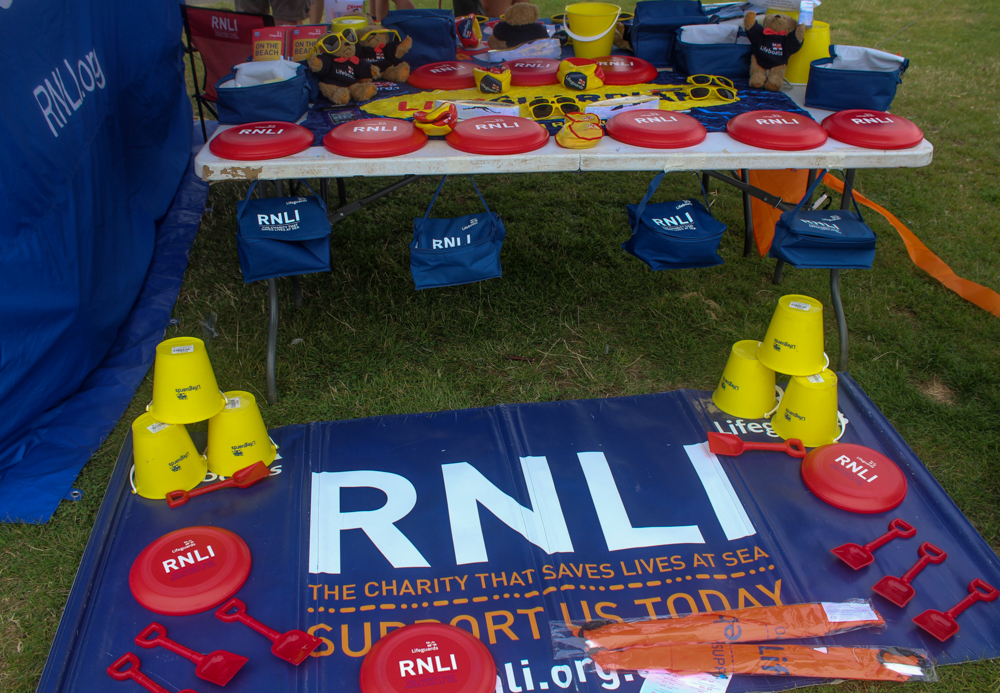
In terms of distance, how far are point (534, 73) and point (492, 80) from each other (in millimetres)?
252

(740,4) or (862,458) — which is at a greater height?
(740,4)

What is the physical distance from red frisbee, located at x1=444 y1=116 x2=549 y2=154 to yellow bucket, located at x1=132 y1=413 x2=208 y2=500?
1368 mm

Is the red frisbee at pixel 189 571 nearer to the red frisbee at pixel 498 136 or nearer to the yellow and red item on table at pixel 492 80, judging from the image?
the red frisbee at pixel 498 136

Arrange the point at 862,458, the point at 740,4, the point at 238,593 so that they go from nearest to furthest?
the point at 238,593
the point at 862,458
the point at 740,4

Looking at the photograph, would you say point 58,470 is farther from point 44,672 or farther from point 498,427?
point 498,427

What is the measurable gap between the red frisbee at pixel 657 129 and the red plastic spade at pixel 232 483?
1724mm

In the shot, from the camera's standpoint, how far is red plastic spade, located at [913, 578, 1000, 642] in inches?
74.9

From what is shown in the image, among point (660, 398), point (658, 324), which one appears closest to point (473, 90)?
point (658, 324)

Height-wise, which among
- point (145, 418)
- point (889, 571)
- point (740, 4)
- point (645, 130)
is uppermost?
point (740, 4)

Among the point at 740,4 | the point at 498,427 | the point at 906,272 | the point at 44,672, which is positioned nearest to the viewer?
the point at 44,672

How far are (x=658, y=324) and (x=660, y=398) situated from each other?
563mm

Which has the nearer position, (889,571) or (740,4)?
Result: (889,571)

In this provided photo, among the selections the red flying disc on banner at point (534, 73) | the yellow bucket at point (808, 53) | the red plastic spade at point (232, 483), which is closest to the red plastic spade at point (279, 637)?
the red plastic spade at point (232, 483)

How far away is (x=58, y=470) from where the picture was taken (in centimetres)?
245
